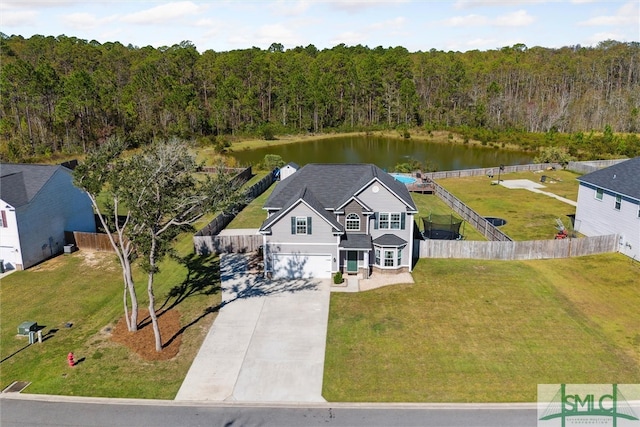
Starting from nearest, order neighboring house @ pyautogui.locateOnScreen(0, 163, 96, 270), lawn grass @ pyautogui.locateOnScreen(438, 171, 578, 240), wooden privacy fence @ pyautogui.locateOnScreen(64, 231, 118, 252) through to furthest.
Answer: neighboring house @ pyautogui.locateOnScreen(0, 163, 96, 270) < wooden privacy fence @ pyautogui.locateOnScreen(64, 231, 118, 252) < lawn grass @ pyautogui.locateOnScreen(438, 171, 578, 240)

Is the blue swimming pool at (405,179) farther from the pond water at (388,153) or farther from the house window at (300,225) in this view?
the house window at (300,225)

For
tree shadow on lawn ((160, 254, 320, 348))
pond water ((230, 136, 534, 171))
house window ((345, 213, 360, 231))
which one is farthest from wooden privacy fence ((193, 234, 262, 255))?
pond water ((230, 136, 534, 171))

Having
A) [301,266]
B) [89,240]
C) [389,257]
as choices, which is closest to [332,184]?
[301,266]

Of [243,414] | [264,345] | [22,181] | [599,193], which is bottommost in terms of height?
[243,414]

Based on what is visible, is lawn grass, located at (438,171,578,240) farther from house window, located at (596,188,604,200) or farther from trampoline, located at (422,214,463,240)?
trampoline, located at (422,214,463,240)

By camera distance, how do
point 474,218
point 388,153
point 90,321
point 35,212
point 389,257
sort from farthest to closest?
1. point 388,153
2. point 474,218
3. point 35,212
4. point 389,257
5. point 90,321

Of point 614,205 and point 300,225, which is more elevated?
point 300,225

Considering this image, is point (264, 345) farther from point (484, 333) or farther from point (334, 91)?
point (334, 91)
